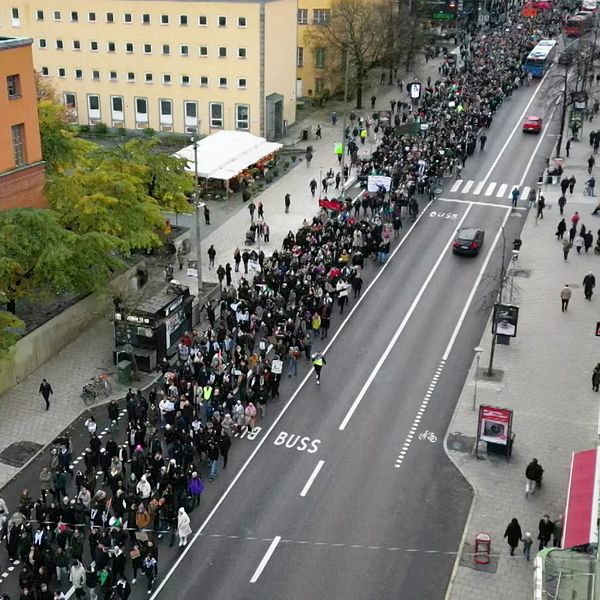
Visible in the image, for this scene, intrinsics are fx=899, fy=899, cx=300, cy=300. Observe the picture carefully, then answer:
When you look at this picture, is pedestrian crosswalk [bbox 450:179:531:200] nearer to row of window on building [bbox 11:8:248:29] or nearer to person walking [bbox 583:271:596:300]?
person walking [bbox 583:271:596:300]

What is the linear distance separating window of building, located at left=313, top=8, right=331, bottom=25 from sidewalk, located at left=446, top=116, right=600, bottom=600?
39.1 meters

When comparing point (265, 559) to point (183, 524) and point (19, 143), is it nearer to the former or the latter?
point (183, 524)

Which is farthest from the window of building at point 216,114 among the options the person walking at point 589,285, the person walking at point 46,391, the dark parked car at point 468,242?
the person walking at point 46,391

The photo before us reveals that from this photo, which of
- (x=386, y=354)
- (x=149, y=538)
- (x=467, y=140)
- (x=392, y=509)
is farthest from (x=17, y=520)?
(x=467, y=140)

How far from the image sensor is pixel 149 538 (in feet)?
79.0

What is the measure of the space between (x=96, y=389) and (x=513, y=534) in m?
15.6

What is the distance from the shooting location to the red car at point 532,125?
2672 inches

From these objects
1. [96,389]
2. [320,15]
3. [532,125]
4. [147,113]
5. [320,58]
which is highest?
[320,15]

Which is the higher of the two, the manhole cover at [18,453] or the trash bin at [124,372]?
the trash bin at [124,372]

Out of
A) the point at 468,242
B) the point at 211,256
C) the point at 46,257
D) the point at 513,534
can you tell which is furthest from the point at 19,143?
the point at 513,534

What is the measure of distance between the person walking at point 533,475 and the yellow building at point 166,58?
43.5 metres

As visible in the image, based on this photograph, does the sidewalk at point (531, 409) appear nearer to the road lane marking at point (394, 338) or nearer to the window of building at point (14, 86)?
the road lane marking at point (394, 338)

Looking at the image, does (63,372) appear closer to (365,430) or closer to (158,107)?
(365,430)

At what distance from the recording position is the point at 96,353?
3550 centimetres
